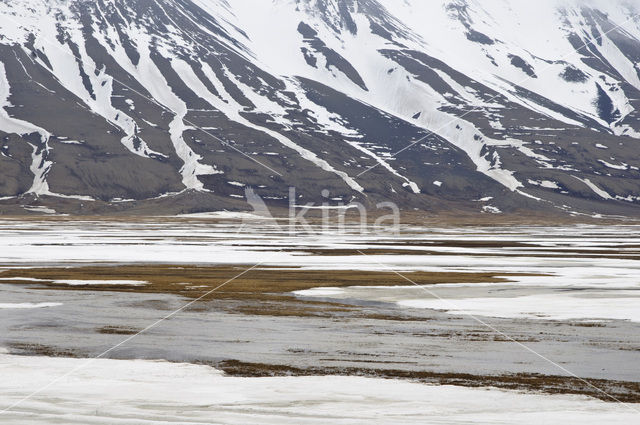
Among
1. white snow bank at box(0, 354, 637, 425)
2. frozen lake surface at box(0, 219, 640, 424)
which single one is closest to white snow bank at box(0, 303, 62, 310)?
frozen lake surface at box(0, 219, 640, 424)

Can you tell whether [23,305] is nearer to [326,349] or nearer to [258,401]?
[326,349]

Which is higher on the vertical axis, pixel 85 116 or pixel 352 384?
pixel 85 116

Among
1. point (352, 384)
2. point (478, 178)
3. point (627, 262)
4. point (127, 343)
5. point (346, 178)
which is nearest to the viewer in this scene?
point (352, 384)

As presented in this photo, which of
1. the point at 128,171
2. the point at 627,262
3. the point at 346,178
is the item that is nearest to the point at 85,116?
the point at 128,171

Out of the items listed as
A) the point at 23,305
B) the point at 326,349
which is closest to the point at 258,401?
the point at 326,349

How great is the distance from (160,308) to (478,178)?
17638 centimetres

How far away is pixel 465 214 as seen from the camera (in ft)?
550

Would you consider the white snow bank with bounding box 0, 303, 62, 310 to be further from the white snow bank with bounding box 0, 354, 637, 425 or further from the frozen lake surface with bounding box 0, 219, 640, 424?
the white snow bank with bounding box 0, 354, 637, 425

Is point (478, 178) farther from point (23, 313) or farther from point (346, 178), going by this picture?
point (23, 313)

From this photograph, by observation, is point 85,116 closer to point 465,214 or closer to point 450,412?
point 465,214

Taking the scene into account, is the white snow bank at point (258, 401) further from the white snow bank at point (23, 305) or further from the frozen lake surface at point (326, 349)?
the white snow bank at point (23, 305)

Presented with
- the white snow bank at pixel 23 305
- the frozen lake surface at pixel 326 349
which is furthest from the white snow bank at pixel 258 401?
the white snow bank at pixel 23 305

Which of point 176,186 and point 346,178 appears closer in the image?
point 176,186

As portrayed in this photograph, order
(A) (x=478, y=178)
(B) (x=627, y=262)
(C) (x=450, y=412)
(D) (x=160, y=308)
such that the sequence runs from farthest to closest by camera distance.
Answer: (A) (x=478, y=178) → (B) (x=627, y=262) → (D) (x=160, y=308) → (C) (x=450, y=412)
